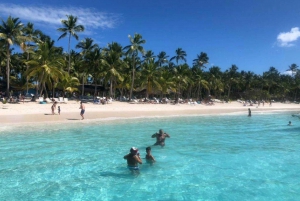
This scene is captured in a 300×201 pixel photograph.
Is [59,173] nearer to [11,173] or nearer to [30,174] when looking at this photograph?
[30,174]

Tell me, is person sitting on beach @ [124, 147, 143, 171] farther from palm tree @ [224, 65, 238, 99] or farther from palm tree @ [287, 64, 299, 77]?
palm tree @ [287, 64, 299, 77]

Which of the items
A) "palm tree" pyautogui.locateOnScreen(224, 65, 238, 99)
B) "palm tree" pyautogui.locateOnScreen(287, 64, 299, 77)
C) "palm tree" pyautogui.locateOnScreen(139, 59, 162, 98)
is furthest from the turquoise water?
"palm tree" pyautogui.locateOnScreen(287, 64, 299, 77)

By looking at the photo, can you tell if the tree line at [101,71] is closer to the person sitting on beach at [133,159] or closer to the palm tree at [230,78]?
the palm tree at [230,78]

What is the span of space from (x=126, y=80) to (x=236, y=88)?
48084mm

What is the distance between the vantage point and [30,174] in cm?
846

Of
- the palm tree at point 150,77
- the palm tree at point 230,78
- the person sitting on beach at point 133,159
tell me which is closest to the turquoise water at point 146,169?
the person sitting on beach at point 133,159

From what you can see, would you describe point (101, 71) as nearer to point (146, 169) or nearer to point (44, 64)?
point (44, 64)

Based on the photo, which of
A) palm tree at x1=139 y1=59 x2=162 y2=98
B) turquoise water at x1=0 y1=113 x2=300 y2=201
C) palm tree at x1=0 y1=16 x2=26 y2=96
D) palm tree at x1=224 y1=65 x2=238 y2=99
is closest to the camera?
turquoise water at x1=0 y1=113 x2=300 y2=201

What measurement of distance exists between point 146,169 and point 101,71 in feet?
117

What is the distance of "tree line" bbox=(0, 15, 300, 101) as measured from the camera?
3207cm

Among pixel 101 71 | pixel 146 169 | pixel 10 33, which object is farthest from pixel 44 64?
pixel 146 169

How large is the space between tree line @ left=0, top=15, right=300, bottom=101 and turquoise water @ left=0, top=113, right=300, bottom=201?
62.8ft

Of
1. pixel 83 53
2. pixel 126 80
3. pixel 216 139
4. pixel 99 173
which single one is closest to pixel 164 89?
pixel 126 80

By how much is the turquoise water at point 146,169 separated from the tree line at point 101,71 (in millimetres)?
19146
